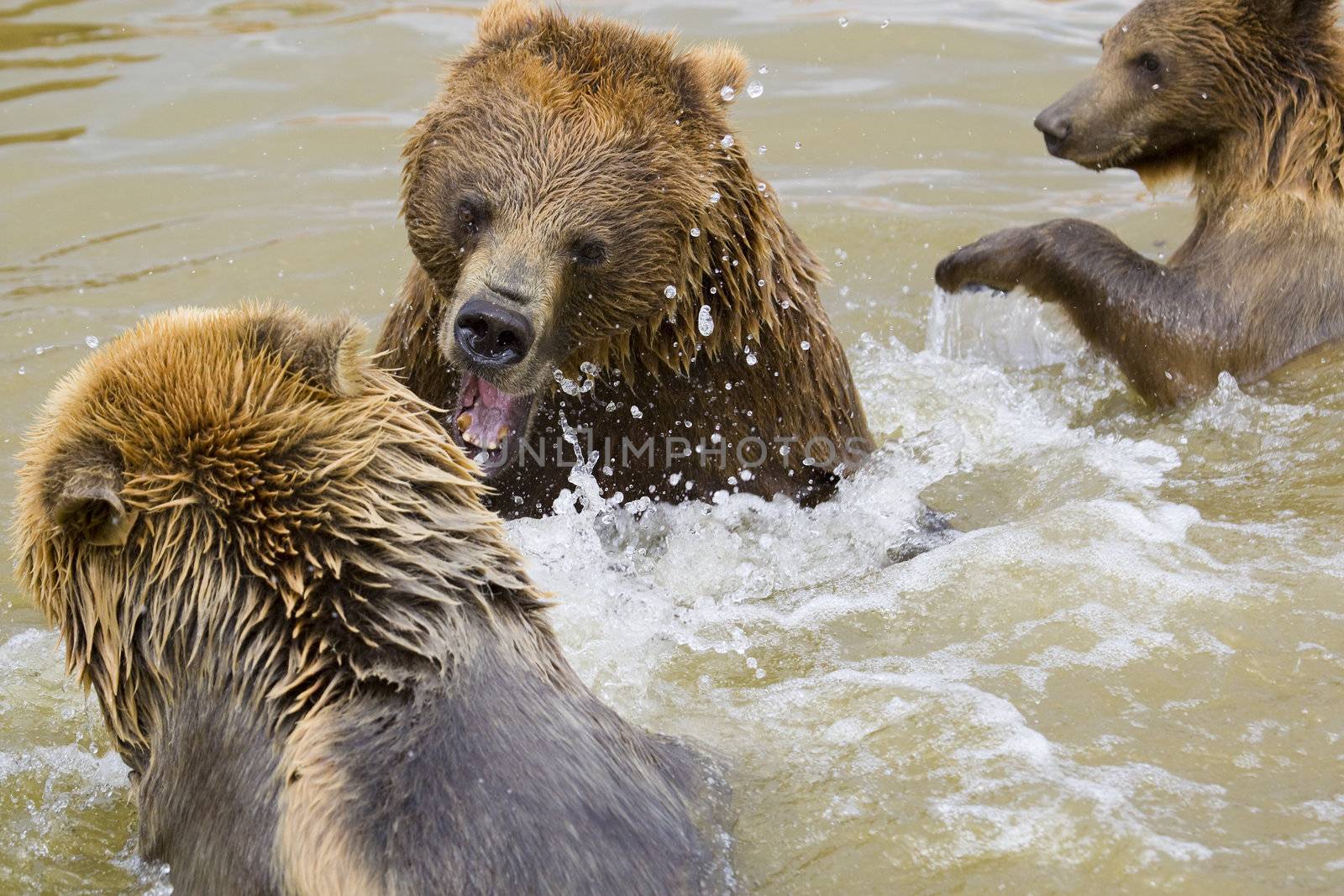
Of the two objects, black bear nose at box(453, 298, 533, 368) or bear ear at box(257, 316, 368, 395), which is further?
black bear nose at box(453, 298, 533, 368)

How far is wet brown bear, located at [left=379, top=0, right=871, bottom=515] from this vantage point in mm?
5199

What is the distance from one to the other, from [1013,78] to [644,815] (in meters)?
9.34

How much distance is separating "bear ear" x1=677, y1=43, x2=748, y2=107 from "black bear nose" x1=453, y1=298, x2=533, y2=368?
1.05 metres

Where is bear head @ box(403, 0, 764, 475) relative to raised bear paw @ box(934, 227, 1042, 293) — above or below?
above

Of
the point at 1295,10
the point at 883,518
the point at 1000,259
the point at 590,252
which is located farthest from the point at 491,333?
the point at 1295,10

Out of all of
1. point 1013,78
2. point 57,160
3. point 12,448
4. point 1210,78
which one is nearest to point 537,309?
point 12,448

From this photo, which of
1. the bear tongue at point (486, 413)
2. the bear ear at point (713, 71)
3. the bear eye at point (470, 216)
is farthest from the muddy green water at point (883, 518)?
the bear eye at point (470, 216)

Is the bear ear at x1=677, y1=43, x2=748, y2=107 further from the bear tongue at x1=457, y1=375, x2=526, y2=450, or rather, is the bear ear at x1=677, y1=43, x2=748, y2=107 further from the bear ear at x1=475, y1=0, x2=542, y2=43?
the bear tongue at x1=457, y1=375, x2=526, y2=450

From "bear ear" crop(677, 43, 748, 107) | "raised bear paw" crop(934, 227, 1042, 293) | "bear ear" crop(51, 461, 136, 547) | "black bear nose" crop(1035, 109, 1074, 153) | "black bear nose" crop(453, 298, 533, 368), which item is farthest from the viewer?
"black bear nose" crop(1035, 109, 1074, 153)

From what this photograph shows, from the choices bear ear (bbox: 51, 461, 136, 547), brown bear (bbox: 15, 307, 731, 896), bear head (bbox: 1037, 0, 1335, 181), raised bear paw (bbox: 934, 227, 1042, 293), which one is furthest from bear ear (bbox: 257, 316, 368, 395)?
bear head (bbox: 1037, 0, 1335, 181)

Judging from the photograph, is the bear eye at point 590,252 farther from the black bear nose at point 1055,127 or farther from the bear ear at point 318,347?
the black bear nose at point 1055,127

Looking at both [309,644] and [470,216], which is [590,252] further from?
[309,644]

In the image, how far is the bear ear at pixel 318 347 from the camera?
3488mm

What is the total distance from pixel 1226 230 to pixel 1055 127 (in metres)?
1.03
